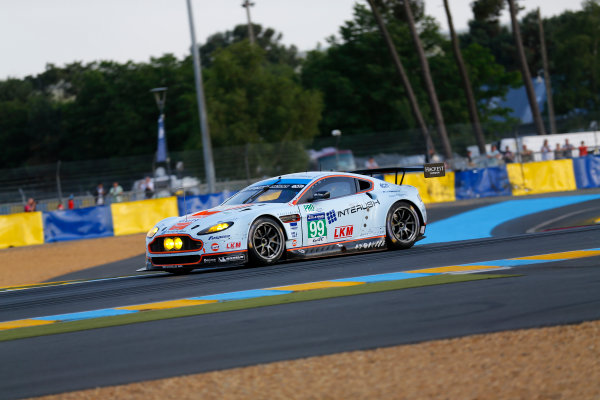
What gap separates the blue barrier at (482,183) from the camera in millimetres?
31250

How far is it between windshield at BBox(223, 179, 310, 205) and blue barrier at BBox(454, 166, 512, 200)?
19.0 m

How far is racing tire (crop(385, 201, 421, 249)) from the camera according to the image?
13266 mm

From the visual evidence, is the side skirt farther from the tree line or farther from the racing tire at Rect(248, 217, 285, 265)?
the tree line

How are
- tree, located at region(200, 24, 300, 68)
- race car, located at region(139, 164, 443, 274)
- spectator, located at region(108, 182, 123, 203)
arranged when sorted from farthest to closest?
tree, located at region(200, 24, 300, 68) < spectator, located at region(108, 182, 123, 203) < race car, located at region(139, 164, 443, 274)

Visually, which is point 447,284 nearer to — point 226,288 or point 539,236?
point 226,288

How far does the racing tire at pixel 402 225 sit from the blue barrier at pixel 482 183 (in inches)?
704

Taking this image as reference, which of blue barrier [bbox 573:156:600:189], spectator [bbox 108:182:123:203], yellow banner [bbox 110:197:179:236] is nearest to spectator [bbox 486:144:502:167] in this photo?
blue barrier [bbox 573:156:600:189]

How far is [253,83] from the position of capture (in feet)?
169

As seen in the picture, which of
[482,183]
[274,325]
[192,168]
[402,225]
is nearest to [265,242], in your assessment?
[402,225]

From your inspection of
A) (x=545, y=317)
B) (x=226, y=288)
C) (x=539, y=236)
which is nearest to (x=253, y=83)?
(x=539, y=236)

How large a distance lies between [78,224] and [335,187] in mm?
15538

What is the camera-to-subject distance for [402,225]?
1351 centimetres

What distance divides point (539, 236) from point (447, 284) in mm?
5721

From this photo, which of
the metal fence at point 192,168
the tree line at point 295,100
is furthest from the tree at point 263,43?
the metal fence at point 192,168
